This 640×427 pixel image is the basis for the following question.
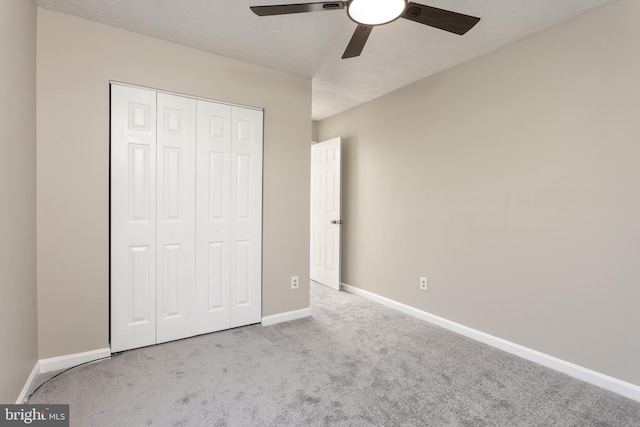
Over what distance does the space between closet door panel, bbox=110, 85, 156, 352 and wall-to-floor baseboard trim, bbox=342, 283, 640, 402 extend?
256 centimetres

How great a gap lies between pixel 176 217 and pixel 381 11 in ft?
7.04

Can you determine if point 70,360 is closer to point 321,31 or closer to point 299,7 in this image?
point 299,7

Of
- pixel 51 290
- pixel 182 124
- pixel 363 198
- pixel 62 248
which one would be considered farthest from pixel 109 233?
pixel 363 198

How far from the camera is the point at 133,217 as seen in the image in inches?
96.4

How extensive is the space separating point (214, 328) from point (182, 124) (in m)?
1.83

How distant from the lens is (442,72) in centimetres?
306

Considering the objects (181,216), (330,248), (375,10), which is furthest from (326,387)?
(330,248)

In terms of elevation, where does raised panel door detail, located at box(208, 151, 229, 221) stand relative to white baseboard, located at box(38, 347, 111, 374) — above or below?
above

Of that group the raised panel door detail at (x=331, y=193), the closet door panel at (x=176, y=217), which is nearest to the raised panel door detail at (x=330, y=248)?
the raised panel door detail at (x=331, y=193)

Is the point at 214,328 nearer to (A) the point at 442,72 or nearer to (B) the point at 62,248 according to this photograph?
(B) the point at 62,248

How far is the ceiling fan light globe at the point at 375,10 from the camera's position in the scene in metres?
1.48

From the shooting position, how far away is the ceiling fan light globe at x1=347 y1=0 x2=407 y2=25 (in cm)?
148

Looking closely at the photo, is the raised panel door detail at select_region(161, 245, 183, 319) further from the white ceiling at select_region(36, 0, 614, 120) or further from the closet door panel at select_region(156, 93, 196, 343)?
the white ceiling at select_region(36, 0, 614, 120)

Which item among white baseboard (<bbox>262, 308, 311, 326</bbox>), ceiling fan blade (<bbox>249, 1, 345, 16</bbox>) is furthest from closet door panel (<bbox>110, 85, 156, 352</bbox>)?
ceiling fan blade (<bbox>249, 1, 345, 16</bbox>)
